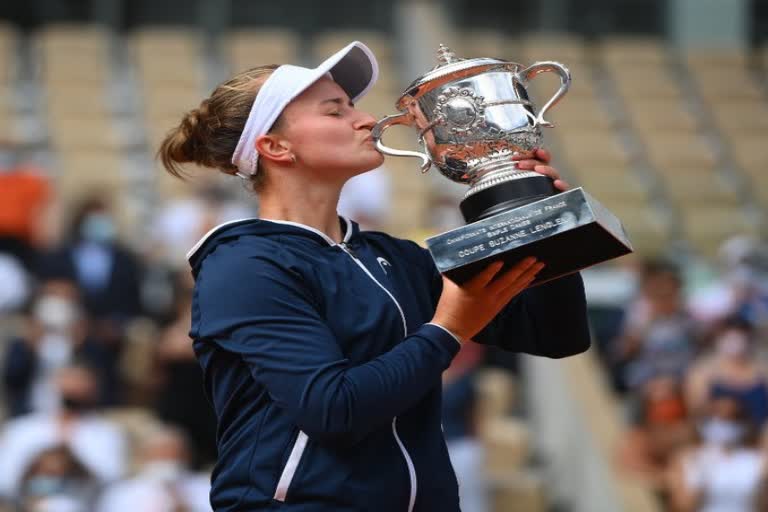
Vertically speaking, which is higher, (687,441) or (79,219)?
→ (79,219)

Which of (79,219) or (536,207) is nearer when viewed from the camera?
(536,207)

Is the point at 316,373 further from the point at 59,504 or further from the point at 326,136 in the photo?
the point at 59,504

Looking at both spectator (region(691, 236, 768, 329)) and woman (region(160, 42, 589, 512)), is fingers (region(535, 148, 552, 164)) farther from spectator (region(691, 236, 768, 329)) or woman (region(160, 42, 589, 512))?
spectator (region(691, 236, 768, 329))

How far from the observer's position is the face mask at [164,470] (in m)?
5.65

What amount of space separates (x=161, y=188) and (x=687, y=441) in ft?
14.3

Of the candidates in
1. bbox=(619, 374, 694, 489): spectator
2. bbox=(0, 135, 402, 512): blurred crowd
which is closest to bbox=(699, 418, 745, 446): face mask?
bbox=(619, 374, 694, 489): spectator

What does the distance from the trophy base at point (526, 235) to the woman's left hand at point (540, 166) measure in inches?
6.4

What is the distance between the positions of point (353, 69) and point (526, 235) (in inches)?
19.5

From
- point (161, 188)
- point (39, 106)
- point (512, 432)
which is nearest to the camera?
point (512, 432)

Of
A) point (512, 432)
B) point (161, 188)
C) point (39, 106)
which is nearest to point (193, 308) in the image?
point (512, 432)

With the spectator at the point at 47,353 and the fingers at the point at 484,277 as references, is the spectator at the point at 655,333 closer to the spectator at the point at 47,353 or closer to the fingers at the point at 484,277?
the spectator at the point at 47,353

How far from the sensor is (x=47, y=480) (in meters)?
5.62

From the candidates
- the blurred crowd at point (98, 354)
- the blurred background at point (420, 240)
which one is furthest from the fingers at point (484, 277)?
the blurred crowd at point (98, 354)

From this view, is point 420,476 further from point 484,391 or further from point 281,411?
point 484,391
